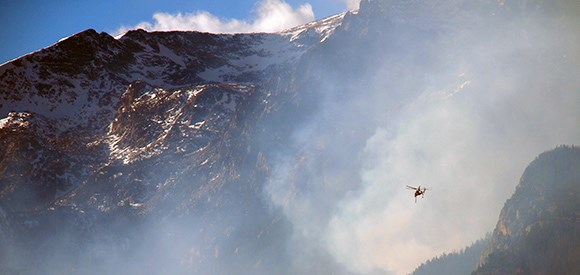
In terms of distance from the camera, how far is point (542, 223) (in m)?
166

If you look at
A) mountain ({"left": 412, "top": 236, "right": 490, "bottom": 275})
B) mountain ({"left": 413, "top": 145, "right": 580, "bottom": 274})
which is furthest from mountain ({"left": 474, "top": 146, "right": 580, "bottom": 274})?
mountain ({"left": 412, "top": 236, "right": 490, "bottom": 275})

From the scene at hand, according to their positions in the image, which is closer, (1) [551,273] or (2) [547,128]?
(1) [551,273]

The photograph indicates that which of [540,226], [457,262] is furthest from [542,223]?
[457,262]

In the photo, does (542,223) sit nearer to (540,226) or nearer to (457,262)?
(540,226)

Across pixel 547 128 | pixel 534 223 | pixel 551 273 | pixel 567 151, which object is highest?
pixel 547 128

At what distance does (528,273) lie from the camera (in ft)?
529

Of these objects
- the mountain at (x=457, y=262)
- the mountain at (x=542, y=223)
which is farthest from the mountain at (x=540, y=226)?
the mountain at (x=457, y=262)

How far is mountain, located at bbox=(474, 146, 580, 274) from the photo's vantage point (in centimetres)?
16088

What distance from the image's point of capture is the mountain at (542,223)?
161 metres

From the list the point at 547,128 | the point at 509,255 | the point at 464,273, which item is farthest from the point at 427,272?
the point at 547,128

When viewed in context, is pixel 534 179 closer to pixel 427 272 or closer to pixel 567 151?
pixel 567 151

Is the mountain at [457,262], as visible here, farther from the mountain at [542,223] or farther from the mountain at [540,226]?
the mountain at [542,223]

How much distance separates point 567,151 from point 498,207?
23.2 meters

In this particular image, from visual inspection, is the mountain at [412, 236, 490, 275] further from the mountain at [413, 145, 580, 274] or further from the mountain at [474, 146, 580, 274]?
the mountain at [474, 146, 580, 274]
